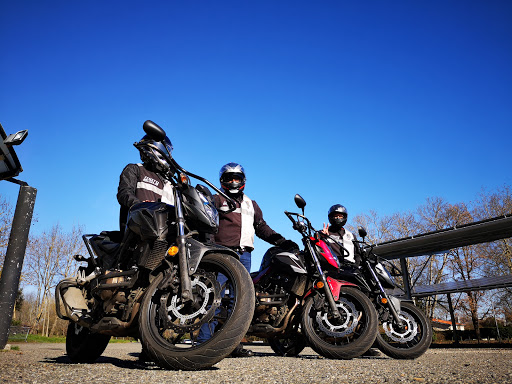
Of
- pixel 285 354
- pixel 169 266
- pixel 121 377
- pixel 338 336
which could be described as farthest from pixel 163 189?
pixel 285 354

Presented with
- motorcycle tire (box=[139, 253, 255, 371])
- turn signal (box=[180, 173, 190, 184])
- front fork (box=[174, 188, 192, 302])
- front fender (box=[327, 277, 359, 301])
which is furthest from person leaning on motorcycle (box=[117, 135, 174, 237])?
front fender (box=[327, 277, 359, 301])

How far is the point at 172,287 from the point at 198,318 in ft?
0.88

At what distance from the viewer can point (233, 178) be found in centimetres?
495

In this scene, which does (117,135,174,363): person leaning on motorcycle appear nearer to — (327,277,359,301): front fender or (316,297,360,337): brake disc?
(316,297,360,337): brake disc

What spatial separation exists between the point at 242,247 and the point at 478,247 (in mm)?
24853

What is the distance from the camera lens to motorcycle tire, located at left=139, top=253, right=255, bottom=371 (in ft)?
7.48

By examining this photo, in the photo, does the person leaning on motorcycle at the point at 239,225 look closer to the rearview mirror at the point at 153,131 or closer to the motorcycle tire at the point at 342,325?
the motorcycle tire at the point at 342,325

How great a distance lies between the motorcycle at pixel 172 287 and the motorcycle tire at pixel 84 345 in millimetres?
323

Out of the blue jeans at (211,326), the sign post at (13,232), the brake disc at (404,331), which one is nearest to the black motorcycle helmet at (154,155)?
the blue jeans at (211,326)

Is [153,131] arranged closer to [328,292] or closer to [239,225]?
[239,225]

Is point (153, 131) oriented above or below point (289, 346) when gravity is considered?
above

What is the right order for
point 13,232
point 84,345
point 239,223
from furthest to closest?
point 13,232, point 239,223, point 84,345

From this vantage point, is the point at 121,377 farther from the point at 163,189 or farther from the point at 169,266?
the point at 163,189

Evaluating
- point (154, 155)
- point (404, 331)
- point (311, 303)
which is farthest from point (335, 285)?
point (154, 155)
